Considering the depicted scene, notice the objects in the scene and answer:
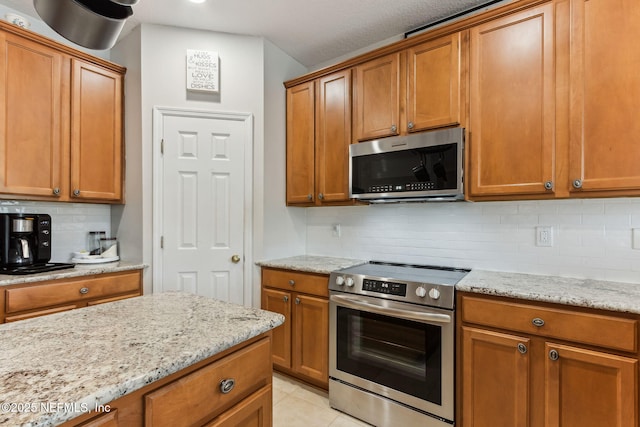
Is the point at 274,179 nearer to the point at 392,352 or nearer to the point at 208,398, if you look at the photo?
the point at 392,352

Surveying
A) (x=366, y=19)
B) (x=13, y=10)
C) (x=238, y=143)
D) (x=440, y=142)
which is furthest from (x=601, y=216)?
(x=13, y=10)

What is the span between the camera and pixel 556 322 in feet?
5.09

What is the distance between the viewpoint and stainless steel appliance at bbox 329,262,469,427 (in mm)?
1832

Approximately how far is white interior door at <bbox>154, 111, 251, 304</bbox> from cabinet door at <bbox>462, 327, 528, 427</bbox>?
1.75 m

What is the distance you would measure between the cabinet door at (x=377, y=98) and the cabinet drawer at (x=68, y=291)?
2.10 meters

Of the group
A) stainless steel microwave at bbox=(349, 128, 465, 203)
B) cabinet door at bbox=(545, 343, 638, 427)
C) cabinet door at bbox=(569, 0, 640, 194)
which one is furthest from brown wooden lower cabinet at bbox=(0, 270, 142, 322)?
cabinet door at bbox=(569, 0, 640, 194)

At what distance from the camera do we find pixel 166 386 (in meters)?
0.83

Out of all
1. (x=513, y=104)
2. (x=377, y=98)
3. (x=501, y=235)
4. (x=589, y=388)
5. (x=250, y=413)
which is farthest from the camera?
(x=377, y=98)

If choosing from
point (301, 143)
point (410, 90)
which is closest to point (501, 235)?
point (410, 90)

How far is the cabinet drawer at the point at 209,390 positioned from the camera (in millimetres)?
816

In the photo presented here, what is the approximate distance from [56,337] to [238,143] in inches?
79.5

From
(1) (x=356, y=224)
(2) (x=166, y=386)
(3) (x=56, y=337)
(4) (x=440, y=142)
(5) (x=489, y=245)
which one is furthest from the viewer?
(1) (x=356, y=224)

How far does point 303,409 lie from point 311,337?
473mm

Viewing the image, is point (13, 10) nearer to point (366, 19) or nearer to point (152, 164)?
point (152, 164)
